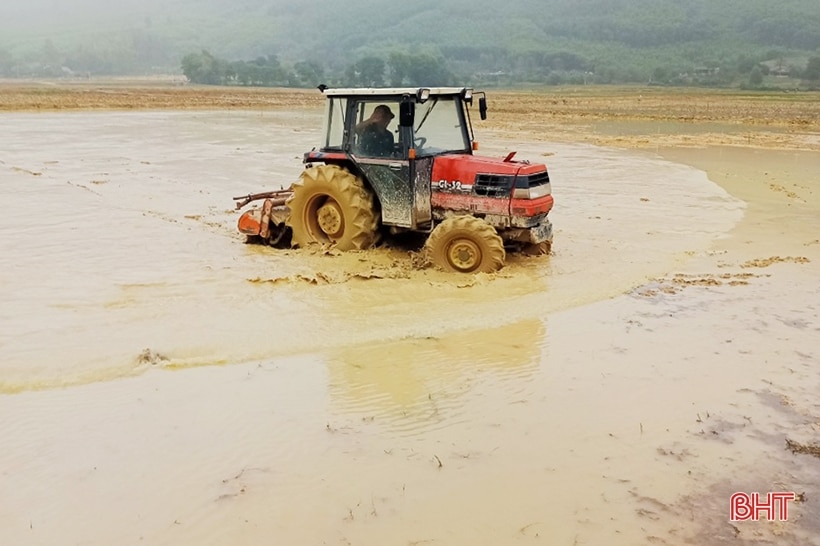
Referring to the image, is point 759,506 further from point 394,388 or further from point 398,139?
point 398,139

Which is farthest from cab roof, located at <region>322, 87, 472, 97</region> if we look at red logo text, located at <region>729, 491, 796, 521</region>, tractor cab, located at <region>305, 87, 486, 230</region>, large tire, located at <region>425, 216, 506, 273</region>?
red logo text, located at <region>729, 491, 796, 521</region>

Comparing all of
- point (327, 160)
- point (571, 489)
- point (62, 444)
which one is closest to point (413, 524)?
point (571, 489)

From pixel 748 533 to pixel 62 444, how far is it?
4.22 m

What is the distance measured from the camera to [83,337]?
7117mm

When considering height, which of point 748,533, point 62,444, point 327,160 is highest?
point 327,160

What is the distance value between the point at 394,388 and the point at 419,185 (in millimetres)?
3727

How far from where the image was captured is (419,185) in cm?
927

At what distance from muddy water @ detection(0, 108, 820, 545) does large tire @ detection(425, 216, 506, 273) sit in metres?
0.21

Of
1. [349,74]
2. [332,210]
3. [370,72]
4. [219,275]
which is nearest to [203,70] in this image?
[370,72]

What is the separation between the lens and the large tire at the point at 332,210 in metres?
9.71

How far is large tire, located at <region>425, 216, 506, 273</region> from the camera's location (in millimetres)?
8805

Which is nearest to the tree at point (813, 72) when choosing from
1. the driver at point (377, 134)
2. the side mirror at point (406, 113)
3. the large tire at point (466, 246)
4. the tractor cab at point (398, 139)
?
the tractor cab at point (398, 139)

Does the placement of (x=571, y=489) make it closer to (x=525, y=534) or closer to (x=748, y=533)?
(x=525, y=534)

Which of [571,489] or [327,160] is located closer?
[571,489]
